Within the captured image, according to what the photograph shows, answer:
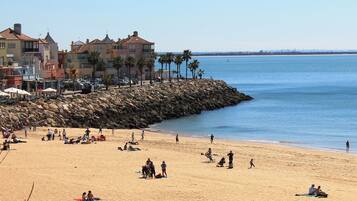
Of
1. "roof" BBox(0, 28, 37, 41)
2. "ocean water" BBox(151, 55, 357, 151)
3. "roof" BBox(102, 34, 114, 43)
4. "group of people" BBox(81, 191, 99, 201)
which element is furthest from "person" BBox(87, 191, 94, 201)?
"roof" BBox(102, 34, 114, 43)

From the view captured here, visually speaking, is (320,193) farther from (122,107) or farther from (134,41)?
(134,41)

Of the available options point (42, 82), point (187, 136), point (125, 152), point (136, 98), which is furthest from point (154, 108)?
point (125, 152)

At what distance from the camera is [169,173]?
109 ft

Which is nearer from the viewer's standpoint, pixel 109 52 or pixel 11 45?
pixel 11 45

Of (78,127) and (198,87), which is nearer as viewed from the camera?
(78,127)

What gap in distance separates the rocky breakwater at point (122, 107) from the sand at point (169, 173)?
12444mm

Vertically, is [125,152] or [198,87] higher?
[198,87]

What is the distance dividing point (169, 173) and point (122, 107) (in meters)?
40.4

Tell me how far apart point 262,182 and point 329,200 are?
4.75 meters

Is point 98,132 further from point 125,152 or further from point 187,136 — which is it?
point 125,152

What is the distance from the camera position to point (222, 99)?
318 ft

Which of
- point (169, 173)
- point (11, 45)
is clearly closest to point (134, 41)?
point (11, 45)

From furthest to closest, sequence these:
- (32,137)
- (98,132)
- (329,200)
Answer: (98,132) < (32,137) < (329,200)

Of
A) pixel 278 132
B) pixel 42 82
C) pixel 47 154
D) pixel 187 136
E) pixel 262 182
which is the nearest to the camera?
pixel 262 182
